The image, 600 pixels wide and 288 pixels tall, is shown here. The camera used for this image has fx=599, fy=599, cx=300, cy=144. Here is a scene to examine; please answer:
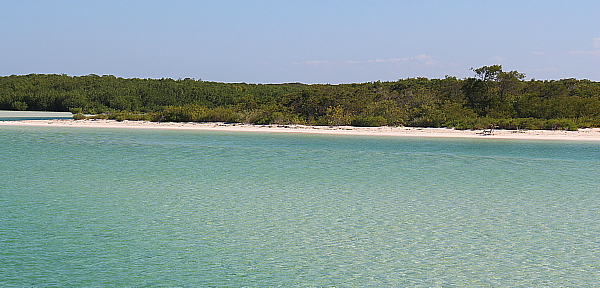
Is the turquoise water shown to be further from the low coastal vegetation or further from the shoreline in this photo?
the low coastal vegetation

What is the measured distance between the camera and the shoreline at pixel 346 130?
28984 millimetres

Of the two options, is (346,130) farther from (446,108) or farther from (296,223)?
(296,223)

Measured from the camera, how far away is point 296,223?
8711 mm

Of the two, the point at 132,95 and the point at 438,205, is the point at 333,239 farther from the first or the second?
the point at 132,95

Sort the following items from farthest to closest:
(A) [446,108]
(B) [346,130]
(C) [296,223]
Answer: (A) [446,108] → (B) [346,130] → (C) [296,223]

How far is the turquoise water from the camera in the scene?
20.7 ft

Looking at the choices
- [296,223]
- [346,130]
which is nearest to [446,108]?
[346,130]

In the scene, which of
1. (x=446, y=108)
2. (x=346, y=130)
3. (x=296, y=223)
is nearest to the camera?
(x=296, y=223)

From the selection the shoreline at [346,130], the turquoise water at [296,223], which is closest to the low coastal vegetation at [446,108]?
the shoreline at [346,130]

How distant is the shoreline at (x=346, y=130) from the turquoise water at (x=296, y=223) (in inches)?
482

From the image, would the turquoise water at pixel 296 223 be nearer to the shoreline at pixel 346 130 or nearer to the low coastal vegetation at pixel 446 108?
the shoreline at pixel 346 130

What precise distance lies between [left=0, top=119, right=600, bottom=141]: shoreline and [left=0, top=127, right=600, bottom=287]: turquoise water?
1225 cm

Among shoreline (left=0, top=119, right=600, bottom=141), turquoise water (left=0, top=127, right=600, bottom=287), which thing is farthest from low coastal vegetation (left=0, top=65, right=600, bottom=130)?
turquoise water (left=0, top=127, right=600, bottom=287)

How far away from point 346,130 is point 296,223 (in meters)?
24.4
